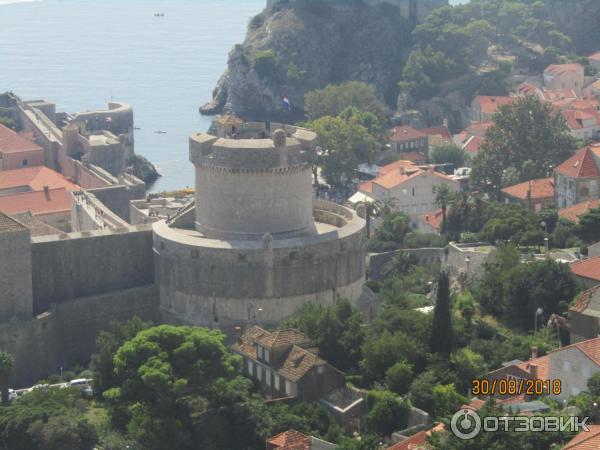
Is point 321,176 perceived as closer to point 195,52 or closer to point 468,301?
point 468,301

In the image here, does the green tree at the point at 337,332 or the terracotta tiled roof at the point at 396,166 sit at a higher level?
the terracotta tiled roof at the point at 396,166

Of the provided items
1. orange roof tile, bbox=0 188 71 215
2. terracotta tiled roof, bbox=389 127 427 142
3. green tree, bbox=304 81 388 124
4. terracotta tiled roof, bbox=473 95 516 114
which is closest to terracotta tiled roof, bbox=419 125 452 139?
terracotta tiled roof, bbox=389 127 427 142

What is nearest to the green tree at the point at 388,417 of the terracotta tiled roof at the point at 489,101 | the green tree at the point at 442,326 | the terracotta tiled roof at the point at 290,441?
the terracotta tiled roof at the point at 290,441

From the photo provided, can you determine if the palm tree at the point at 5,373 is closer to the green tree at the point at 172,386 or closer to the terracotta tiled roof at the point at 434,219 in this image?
the green tree at the point at 172,386

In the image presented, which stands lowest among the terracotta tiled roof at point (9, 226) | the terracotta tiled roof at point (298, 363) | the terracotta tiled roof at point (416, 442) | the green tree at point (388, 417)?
the green tree at point (388, 417)

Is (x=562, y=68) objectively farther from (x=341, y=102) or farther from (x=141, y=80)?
(x=141, y=80)

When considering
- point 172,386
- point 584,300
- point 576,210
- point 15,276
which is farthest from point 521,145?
point 172,386
